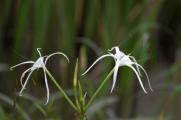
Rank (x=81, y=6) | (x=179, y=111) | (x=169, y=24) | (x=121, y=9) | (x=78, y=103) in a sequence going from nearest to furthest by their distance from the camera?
1. (x=78, y=103)
2. (x=179, y=111)
3. (x=121, y=9)
4. (x=81, y=6)
5. (x=169, y=24)

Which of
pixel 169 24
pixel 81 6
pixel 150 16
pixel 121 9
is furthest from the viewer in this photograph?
pixel 169 24

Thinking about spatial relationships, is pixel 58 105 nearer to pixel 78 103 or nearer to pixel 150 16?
pixel 150 16

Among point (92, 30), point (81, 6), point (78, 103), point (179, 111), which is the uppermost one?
point (81, 6)

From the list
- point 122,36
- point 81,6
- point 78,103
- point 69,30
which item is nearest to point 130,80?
point 122,36

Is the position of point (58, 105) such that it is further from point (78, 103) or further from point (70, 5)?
point (78, 103)

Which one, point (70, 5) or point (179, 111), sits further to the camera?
point (70, 5)

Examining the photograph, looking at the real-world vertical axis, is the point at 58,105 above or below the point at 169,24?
below
